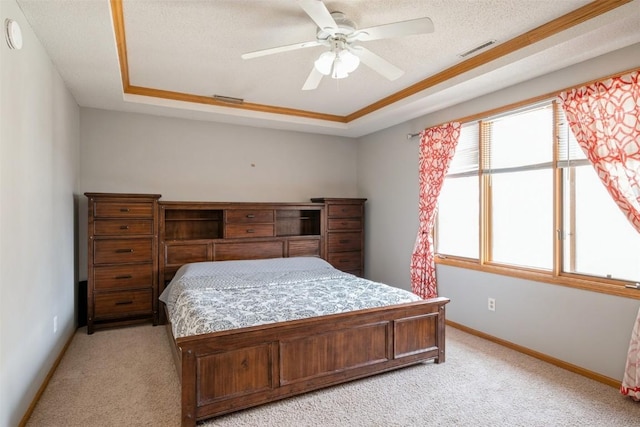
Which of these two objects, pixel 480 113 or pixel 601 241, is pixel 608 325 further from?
pixel 480 113

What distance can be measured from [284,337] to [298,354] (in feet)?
0.55

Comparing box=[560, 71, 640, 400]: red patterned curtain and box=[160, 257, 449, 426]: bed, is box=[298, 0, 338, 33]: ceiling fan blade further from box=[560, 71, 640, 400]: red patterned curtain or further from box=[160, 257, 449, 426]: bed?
box=[560, 71, 640, 400]: red patterned curtain

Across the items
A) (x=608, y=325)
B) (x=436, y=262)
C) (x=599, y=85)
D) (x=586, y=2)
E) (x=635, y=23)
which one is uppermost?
(x=586, y=2)

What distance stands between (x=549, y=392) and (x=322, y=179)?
3764 mm

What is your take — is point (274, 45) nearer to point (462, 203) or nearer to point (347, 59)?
point (347, 59)

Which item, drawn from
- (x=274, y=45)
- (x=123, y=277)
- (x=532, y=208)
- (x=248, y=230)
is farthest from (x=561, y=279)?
(x=123, y=277)

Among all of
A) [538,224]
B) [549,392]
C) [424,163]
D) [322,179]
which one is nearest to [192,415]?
[549,392]

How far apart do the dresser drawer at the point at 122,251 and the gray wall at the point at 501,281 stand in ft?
9.86

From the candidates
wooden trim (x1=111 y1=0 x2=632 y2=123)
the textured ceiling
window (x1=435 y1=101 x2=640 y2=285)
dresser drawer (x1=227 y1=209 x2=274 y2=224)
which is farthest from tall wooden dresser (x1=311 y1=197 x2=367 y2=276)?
the textured ceiling

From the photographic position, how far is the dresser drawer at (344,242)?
504 cm

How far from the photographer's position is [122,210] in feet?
12.6

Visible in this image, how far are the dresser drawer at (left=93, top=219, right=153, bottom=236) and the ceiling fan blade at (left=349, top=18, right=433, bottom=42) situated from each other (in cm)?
299

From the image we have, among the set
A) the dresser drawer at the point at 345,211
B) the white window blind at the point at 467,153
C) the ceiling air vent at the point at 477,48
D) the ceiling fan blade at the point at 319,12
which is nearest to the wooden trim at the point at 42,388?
the ceiling fan blade at the point at 319,12

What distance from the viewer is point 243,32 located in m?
2.62
